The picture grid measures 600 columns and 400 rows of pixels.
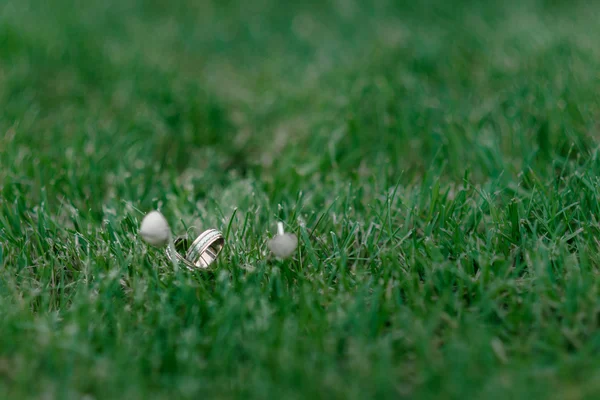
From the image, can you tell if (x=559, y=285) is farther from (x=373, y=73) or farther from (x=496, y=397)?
(x=373, y=73)

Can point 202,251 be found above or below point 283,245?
above

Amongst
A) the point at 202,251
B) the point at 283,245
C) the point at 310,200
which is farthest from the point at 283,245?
the point at 310,200

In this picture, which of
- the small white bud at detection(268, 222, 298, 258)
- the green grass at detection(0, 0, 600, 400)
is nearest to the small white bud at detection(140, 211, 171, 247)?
the green grass at detection(0, 0, 600, 400)

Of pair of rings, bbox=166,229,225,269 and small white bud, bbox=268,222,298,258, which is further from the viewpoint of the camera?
pair of rings, bbox=166,229,225,269

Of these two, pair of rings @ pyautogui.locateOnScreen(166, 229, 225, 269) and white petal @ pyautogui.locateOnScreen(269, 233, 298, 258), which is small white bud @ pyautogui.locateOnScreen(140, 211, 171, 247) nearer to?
pair of rings @ pyautogui.locateOnScreen(166, 229, 225, 269)

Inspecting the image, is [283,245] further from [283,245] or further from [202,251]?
[202,251]

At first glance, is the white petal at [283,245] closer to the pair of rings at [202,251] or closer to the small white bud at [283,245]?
the small white bud at [283,245]
